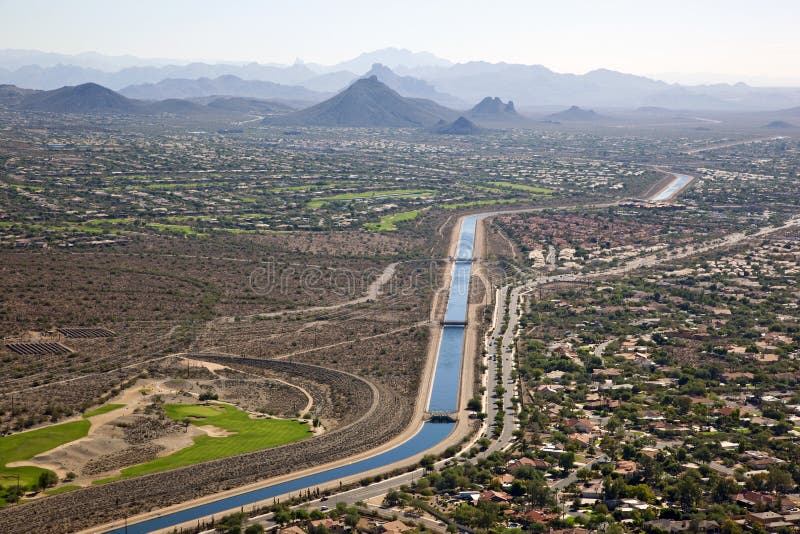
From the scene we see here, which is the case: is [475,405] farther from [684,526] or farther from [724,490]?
[684,526]

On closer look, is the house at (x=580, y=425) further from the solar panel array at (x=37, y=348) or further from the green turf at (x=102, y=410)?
the solar panel array at (x=37, y=348)

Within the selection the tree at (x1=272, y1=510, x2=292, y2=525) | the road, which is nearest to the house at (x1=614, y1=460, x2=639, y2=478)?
the road

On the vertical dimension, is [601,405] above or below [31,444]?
above

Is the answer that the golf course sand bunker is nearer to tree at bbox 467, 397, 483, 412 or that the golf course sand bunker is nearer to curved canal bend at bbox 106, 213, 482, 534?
curved canal bend at bbox 106, 213, 482, 534

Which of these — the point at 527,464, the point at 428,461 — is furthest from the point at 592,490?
the point at 428,461

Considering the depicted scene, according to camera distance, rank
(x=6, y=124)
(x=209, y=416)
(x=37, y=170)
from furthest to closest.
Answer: (x=6, y=124) < (x=37, y=170) < (x=209, y=416)

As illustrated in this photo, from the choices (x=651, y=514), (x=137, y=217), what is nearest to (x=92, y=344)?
(x=651, y=514)

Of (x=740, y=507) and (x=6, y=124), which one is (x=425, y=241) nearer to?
(x=740, y=507)
